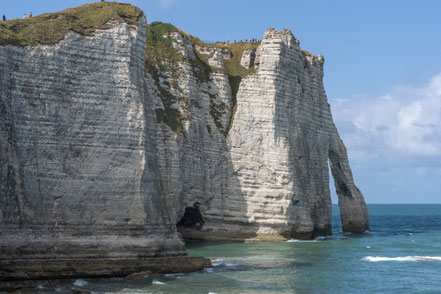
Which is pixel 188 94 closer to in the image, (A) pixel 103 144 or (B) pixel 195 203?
(B) pixel 195 203

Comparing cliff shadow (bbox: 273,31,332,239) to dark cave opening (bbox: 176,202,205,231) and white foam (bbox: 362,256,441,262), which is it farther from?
white foam (bbox: 362,256,441,262)

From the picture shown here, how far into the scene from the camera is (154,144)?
135ft

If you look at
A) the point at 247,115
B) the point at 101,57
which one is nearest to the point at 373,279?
the point at 101,57

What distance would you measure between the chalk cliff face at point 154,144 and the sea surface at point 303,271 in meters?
2.58

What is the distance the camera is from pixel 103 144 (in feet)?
124

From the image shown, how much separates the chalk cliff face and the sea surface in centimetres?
258

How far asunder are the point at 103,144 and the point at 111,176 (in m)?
1.84

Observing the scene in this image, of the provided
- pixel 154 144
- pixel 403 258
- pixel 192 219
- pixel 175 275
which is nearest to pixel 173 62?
pixel 192 219

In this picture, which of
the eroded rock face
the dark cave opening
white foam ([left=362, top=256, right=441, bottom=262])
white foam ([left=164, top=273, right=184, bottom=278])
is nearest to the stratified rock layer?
the dark cave opening

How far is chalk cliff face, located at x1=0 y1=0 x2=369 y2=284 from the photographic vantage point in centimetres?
3559

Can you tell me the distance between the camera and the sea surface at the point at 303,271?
3391 cm

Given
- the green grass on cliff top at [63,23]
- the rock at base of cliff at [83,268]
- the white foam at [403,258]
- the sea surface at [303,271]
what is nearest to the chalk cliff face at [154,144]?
the rock at base of cliff at [83,268]

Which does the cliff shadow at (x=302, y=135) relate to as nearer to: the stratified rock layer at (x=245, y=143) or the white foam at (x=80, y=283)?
the stratified rock layer at (x=245, y=143)

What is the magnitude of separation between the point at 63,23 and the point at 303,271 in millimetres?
20002
